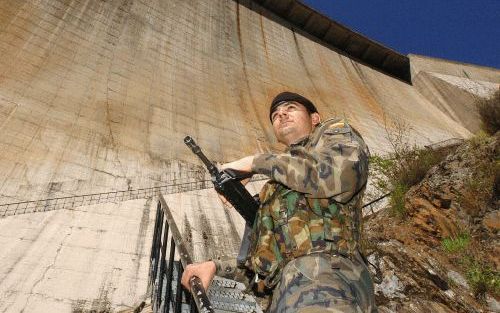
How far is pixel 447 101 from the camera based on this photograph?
1722 cm

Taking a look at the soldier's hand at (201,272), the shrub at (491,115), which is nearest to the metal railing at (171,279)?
the soldier's hand at (201,272)

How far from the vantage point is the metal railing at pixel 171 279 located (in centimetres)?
167

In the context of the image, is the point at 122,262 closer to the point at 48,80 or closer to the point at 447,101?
the point at 48,80

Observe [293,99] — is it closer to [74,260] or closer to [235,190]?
[235,190]

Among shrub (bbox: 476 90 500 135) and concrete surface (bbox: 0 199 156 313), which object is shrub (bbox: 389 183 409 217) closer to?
concrete surface (bbox: 0 199 156 313)

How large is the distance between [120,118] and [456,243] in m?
5.42

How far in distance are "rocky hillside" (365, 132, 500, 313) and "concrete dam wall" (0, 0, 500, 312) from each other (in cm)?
223

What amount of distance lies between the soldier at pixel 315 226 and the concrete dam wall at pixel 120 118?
9.63 feet

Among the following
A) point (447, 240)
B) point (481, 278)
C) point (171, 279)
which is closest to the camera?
point (171, 279)

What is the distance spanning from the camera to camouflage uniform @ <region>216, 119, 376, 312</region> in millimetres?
1338

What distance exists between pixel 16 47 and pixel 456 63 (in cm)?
1902

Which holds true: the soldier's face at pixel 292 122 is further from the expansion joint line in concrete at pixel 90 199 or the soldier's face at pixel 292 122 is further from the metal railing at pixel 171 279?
the expansion joint line in concrete at pixel 90 199

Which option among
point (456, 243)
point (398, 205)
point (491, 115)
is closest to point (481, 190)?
point (456, 243)

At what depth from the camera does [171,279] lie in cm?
220
